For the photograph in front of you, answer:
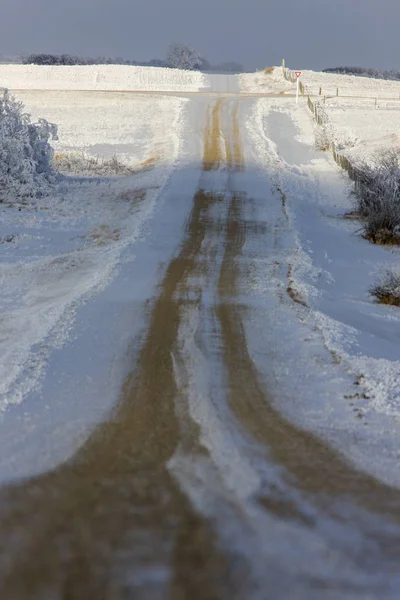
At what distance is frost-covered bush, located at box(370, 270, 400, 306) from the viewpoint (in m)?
12.6

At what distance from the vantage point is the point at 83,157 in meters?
30.0

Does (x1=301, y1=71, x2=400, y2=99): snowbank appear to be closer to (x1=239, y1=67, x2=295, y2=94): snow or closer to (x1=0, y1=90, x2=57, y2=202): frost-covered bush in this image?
(x1=239, y1=67, x2=295, y2=94): snow

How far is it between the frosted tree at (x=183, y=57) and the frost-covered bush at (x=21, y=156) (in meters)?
84.8

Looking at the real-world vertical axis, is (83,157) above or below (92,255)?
above

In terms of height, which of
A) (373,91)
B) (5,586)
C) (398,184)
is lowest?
(5,586)

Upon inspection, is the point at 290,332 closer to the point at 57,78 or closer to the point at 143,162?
the point at 143,162

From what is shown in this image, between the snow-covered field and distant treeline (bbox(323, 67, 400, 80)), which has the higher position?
distant treeline (bbox(323, 67, 400, 80))

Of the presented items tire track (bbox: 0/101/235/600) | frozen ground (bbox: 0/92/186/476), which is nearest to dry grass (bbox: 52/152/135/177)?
frozen ground (bbox: 0/92/186/476)

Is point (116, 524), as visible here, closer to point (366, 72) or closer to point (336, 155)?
point (336, 155)

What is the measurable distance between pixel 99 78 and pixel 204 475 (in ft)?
220

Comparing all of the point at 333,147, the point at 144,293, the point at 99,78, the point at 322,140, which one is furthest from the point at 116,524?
the point at 99,78

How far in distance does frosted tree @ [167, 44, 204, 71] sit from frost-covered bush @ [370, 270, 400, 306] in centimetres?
9730

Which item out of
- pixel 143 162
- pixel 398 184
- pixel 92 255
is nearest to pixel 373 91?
pixel 143 162

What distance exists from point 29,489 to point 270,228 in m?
13.2
